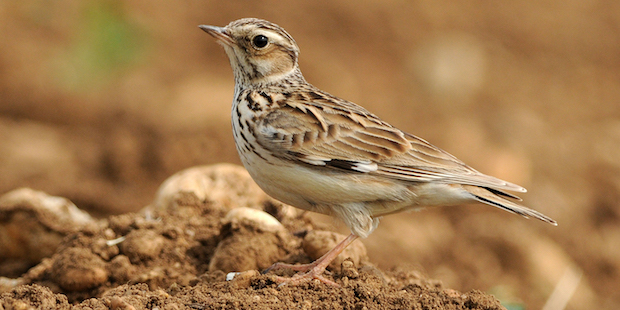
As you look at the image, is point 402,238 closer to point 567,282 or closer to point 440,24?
point 567,282

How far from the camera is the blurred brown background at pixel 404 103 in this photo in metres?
9.23

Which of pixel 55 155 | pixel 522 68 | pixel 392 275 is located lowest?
pixel 55 155

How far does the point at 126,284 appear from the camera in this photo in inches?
202

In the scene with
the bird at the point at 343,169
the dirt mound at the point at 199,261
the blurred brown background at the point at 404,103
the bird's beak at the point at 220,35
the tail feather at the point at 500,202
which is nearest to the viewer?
the dirt mound at the point at 199,261

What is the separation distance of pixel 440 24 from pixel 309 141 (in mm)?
9743

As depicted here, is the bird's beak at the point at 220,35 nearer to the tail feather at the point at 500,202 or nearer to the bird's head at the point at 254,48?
the bird's head at the point at 254,48

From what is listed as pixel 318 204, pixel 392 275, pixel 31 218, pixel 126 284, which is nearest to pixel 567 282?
pixel 392 275

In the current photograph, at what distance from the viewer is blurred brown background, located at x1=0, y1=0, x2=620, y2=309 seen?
923 cm

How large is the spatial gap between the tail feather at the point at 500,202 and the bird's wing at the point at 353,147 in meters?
0.07

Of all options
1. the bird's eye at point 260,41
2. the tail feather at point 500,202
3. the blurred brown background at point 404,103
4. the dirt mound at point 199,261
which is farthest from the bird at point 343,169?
the blurred brown background at point 404,103

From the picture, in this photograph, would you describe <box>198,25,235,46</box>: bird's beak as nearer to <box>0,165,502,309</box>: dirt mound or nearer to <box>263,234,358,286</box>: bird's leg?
<box>0,165,502,309</box>: dirt mound

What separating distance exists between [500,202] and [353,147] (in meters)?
1.16

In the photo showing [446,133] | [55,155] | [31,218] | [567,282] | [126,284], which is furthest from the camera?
[446,133]

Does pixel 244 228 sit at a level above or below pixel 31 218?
above
